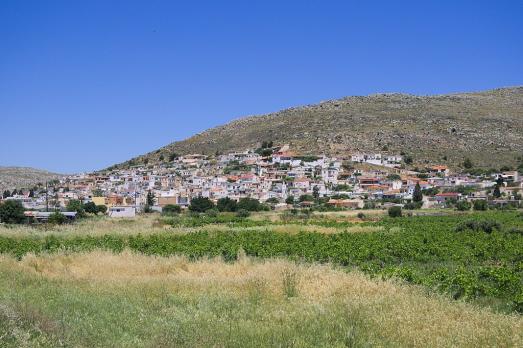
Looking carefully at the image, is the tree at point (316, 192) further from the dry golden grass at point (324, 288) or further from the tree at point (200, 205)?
the dry golden grass at point (324, 288)

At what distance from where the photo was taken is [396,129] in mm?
123500

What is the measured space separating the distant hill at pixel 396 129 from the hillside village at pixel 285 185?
595cm

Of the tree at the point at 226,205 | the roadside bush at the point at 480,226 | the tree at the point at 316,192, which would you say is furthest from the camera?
the tree at the point at 316,192

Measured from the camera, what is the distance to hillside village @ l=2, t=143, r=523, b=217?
8575 centimetres

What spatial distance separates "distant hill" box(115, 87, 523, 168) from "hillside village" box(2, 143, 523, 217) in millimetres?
5955

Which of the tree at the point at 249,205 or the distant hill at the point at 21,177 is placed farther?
the distant hill at the point at 21,177

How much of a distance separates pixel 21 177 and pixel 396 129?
343 feet

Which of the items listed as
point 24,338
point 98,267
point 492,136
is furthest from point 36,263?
point 492,136

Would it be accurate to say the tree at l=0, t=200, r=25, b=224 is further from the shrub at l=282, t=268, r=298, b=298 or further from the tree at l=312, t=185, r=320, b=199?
the shrub at l=282, t=268, r=298, b=298

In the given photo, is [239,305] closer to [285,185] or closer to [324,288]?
[324,288]

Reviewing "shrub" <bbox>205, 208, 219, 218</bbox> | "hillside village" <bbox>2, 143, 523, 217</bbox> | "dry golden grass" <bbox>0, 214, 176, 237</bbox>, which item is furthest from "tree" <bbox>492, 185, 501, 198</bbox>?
"dry golden grass" <bbox>0, 214, 176, 237</bbox>

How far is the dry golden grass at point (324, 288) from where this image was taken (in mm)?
8094

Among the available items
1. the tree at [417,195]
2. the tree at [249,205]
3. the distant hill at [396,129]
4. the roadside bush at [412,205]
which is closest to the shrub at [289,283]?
the tree at [249,205]

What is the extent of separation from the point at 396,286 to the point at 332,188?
89993mm
